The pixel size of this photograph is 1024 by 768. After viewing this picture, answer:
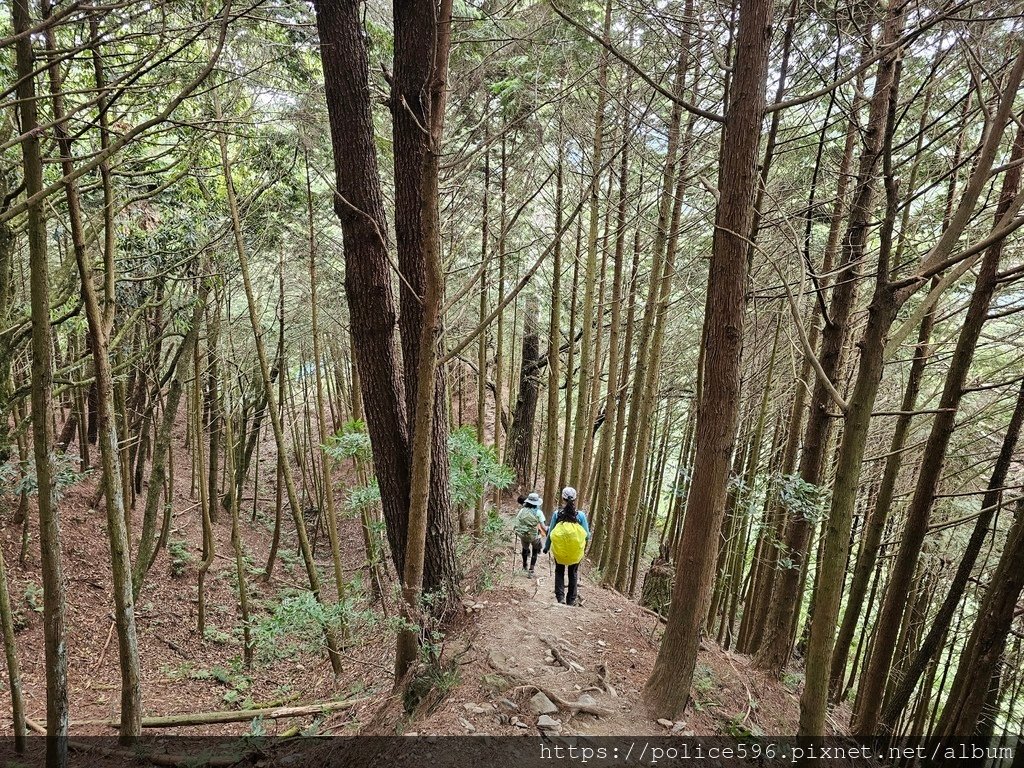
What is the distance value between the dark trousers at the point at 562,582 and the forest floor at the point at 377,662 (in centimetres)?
12

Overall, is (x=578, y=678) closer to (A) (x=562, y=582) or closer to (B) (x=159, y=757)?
(A) (x=562, y=582)

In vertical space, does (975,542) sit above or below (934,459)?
below

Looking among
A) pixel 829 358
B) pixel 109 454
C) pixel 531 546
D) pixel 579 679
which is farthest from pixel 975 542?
pixel 109 454

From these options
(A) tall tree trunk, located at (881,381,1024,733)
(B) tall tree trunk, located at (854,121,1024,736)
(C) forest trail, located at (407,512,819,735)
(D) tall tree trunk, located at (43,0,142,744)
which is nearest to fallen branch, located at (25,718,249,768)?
(D) tall tree trunk, located at (43,0,142,744)

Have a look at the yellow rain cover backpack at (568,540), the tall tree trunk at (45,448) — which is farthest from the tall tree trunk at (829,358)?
the tall tree trunk at (45,448)

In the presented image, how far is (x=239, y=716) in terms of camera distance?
5879 millimetres

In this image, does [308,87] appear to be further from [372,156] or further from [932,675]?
[932,675]

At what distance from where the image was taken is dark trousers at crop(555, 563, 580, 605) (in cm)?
575

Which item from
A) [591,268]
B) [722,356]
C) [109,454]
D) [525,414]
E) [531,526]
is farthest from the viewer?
[525,414]

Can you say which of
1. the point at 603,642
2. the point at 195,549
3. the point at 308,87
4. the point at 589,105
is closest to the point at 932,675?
the point at 603,642

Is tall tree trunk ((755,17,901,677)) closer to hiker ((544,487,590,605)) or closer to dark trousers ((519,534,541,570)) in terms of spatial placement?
hiker ((544,487,590,605))

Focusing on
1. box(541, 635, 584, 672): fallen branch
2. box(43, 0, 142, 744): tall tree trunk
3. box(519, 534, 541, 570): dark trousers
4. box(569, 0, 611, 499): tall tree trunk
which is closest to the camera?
box(43, 0, 142, 744): tall tree trunk

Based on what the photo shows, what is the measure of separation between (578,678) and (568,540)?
4.91 ft

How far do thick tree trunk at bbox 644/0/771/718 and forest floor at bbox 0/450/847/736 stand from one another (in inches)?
25.5
